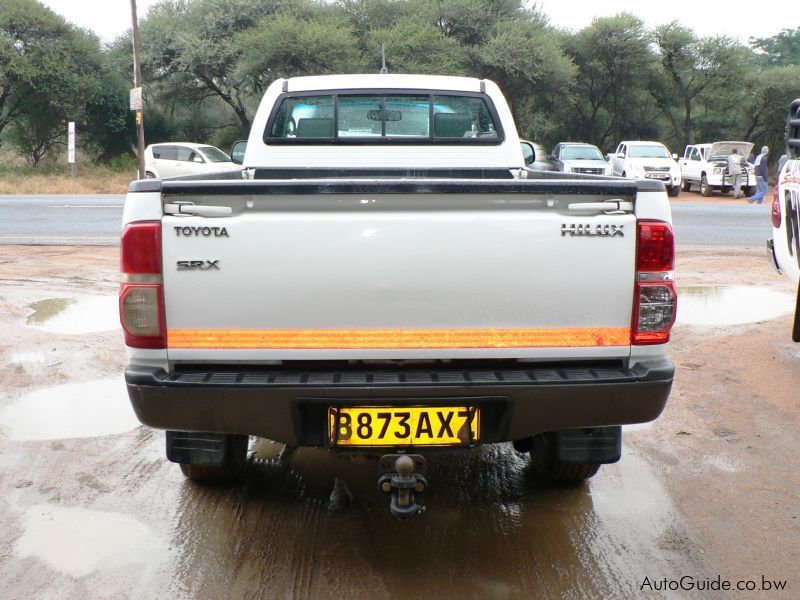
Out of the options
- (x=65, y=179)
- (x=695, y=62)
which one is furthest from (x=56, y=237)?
(x=695, y=62)

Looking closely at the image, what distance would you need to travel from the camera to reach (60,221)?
16047 mm

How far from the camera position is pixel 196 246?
282 centimetres

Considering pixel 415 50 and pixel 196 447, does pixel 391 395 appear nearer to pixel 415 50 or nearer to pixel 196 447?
pixel 196 447

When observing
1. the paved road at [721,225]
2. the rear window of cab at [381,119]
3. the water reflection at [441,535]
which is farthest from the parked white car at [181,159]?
the water reflection at [441,535]

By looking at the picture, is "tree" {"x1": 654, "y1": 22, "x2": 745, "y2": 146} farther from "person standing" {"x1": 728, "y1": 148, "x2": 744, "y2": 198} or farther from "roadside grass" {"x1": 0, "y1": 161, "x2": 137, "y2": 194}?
"roadside grass" {"x1": 0, "y1": 161, "x2": 137, "y2": 194}

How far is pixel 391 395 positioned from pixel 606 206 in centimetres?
101

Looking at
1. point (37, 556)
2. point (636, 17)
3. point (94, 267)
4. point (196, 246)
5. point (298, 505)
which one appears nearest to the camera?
point (196, 246)

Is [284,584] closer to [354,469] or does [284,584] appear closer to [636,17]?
[354,469]

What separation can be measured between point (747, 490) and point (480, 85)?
3329mm

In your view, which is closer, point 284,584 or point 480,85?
point 284,584

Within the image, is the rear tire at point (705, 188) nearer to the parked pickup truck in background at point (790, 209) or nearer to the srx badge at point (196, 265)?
the parked pickup truck in background at point (790, 209)

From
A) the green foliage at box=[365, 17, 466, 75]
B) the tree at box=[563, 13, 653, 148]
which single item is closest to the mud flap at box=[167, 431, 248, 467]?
the green foliage at box=[365, 17, 466, 75]

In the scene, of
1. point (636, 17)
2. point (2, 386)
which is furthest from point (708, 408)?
point (636, 17)

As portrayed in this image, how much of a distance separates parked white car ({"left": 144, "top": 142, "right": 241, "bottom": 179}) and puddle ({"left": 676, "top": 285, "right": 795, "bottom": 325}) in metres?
17.8
